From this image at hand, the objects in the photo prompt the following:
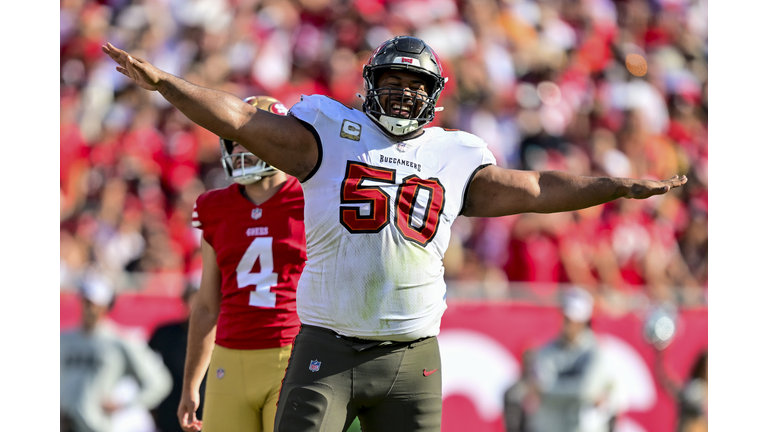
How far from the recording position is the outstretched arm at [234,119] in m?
2.66

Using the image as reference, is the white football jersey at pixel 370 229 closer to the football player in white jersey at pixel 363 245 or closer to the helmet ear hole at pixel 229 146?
the football player in white jersey at pixel 363 245

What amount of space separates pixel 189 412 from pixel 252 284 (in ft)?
2.92

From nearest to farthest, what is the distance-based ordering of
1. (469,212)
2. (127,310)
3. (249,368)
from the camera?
1. (469,212)
2. (249,368)
3. (127,310)

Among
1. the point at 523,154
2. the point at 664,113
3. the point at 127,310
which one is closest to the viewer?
the point at 127,310

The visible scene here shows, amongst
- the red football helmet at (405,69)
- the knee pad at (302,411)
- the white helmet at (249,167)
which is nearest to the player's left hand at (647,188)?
the red football helmet at (405,69)

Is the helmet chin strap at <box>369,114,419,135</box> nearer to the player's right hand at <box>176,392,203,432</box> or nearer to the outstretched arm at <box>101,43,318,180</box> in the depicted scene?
the outstretched arm at <box>101,43,318,180</box>

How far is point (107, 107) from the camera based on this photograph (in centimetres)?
833

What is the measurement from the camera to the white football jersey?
112 inches

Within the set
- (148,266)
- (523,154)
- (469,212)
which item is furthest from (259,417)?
(523,154)

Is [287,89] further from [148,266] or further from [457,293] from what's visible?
[457,293]

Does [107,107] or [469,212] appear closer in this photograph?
[469,212]

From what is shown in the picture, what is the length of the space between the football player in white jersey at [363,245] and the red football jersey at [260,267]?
0.73 metres

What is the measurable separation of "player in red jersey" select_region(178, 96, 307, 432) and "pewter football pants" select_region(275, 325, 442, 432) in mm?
757

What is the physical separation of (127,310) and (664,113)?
7.41 m
